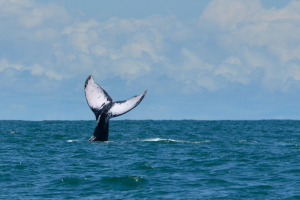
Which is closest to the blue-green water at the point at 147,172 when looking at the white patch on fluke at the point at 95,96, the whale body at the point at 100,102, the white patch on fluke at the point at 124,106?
the whale body at the point at 100,102

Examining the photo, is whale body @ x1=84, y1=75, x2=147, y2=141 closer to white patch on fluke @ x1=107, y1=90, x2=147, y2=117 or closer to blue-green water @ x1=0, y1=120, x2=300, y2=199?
white patch on fluke @ x1=107, y1=90, x2=147, y2=117

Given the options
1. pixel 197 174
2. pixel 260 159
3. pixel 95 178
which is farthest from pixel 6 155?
pixel 260 159

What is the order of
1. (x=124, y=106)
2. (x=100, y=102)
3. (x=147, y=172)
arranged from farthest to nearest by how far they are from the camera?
(x=100, y=102)
(x=124, y=106)
(x=147, y=172)

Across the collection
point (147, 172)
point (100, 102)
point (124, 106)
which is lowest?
point (147, 172)

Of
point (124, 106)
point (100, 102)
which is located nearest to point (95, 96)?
point (100, 102)

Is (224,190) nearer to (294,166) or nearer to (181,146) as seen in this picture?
(294,166)

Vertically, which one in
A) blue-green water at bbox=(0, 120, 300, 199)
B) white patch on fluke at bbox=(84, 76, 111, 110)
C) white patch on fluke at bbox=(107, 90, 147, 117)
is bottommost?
blue-green water at bbox=(0, 120, 300, 199)

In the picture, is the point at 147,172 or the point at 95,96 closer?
the point at 147,172

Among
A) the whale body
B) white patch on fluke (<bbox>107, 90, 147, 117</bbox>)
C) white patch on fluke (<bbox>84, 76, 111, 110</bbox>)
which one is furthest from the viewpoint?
white patch on fluke (<bbox>84, 76, 111, 110</bbox>)

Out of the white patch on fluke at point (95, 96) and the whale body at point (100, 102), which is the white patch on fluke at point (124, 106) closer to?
the whale body at point (100, 102)

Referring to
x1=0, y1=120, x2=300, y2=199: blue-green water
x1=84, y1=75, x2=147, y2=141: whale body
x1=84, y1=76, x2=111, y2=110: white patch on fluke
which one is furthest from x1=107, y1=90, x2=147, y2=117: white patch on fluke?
x1=0, y1=120, x2=300, y2=199: blue-green water

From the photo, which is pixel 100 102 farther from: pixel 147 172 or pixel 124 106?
pixel 147 172

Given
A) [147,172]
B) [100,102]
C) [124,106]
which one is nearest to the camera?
[147,172]

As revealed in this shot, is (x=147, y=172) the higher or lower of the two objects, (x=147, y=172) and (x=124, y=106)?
the lower
